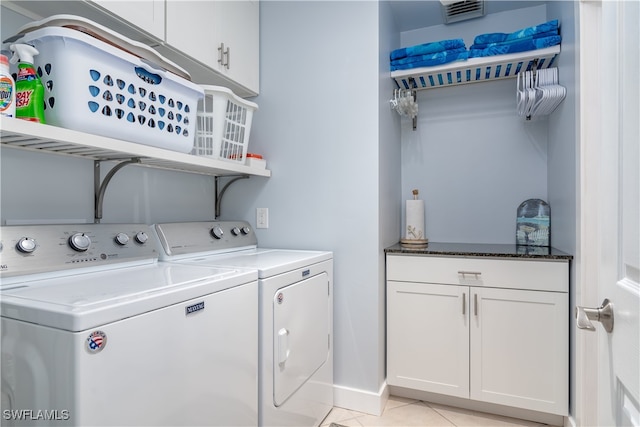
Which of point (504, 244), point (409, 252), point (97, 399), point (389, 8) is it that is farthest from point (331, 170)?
point (97, 399)

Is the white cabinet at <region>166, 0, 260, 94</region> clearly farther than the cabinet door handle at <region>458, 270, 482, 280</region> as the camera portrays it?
No

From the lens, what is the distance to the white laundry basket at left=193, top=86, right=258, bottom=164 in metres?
1.81

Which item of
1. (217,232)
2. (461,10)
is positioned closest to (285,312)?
(217,232)

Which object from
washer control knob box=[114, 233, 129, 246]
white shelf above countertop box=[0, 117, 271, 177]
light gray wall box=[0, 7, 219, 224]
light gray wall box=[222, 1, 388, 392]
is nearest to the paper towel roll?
light gray wall box=[222, 1, 388, 392]

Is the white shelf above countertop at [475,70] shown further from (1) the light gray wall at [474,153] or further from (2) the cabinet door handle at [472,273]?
(2) the cabinet door handle at [472,273]

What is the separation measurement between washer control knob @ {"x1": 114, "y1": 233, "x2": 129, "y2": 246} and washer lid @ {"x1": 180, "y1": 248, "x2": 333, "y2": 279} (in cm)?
28

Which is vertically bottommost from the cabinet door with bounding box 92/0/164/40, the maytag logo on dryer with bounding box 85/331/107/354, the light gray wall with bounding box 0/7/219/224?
the maytag logo on dryer with bounding box 85/331/107/354

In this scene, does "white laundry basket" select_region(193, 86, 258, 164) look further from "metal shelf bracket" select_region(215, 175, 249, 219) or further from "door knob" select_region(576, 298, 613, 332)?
"door knob" select_region(576, 298, 613, 332)

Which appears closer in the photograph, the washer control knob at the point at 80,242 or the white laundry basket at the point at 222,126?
the washer control knob at the point at 80,242

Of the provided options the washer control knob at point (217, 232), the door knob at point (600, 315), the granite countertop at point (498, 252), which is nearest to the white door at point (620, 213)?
the door knob at point (600, 315)

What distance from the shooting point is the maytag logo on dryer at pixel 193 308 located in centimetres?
107

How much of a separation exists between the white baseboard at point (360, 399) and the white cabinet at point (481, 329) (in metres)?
0.14

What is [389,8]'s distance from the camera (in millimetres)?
2293

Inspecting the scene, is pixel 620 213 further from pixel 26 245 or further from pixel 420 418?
pixel 420 418
